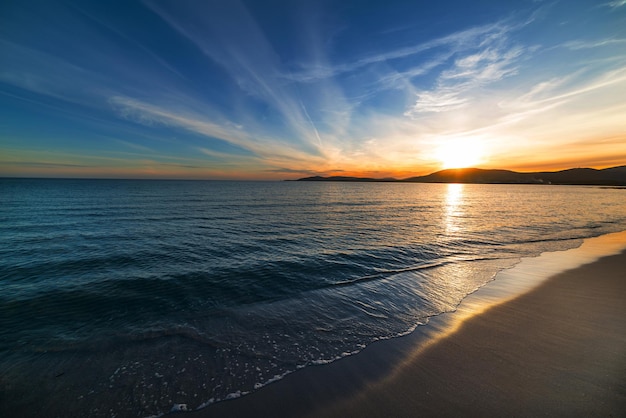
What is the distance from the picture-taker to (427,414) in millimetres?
4957

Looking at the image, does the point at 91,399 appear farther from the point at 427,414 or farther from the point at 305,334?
the point at 427,414

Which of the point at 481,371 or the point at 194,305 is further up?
the point at 481,371

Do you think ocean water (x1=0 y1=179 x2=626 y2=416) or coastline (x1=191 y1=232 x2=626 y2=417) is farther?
ocean water (x1=0 y1=179 x2=626 y2=416)

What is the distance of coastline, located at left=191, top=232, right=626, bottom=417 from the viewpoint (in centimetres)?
516

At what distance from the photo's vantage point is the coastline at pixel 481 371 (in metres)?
5.16

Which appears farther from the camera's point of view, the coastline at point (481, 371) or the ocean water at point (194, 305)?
the ocean water at point (194, 305)

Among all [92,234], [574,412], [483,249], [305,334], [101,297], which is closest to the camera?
[574,412]

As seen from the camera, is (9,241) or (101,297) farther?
(9,241)

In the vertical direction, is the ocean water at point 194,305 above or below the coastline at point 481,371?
below

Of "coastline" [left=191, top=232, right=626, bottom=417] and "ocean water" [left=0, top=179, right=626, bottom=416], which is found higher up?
"coastline" [left=191, top=232, right=626, bottom=417]

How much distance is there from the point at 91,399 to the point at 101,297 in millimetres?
6924

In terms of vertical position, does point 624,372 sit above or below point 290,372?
above

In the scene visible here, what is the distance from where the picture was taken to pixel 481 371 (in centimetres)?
620

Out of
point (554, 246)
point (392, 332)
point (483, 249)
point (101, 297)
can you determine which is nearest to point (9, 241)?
point (101, 297)
